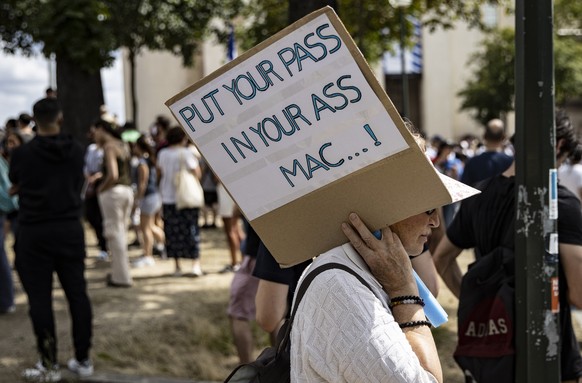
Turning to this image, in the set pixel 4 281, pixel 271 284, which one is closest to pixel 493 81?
pixel 4 281

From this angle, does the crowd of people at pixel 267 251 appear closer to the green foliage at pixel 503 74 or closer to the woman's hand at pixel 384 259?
the woman's hand at pixel 384 259

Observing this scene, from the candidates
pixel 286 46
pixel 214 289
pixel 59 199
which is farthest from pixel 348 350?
pixel 214 289

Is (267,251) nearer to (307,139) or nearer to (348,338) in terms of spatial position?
(307,139)

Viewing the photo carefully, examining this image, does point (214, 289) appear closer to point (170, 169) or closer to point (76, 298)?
point (170, 169)

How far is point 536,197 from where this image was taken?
357cm

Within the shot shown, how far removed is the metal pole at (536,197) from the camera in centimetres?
353

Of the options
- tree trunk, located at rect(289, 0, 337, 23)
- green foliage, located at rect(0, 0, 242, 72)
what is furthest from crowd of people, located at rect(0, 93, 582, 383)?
green foliage, located at rect(0, 0, 242, 72)

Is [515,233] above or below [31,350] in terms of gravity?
above

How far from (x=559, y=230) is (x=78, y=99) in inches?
534

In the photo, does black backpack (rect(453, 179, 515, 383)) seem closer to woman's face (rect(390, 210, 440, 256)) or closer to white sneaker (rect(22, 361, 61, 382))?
woman's face (rect(390, 210, 440, 256))

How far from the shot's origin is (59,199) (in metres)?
6.22

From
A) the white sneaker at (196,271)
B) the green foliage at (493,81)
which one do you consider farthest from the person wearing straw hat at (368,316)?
the green foliage at (493,81)

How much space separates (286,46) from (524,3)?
1660 mm

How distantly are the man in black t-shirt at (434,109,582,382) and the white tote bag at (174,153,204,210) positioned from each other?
5.85 meters
